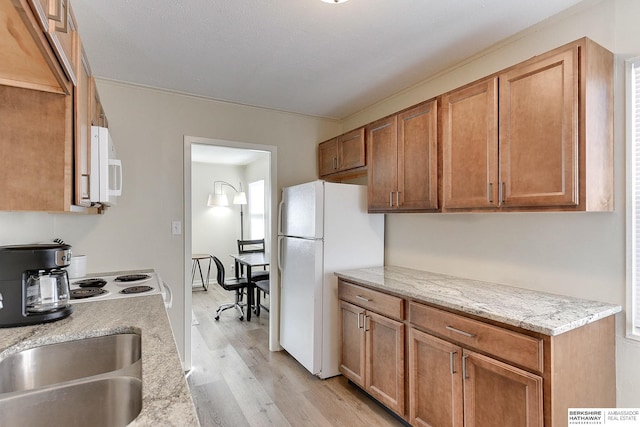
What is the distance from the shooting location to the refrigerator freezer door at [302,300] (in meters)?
2.73

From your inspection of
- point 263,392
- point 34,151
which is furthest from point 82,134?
point 263,392

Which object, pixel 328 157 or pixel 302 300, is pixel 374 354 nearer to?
pixel 302 300

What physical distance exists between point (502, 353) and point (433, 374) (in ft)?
1.61

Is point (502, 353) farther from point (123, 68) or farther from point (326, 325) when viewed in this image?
point (123, 68)

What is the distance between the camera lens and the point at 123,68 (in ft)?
7.95

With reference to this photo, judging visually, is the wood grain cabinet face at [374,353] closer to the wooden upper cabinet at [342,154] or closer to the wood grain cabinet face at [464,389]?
the wood grain cabinet face at [464,389]

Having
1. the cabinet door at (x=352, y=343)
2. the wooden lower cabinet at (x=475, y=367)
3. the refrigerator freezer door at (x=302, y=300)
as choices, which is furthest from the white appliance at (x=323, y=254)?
the wooden lower cabinet at (x=475, y=367)

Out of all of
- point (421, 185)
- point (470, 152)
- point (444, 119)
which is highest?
point (444, 119)

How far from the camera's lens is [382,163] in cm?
263

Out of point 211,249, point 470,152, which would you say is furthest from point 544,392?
point 211,249

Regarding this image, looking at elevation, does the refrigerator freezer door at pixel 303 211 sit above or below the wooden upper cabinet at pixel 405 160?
below

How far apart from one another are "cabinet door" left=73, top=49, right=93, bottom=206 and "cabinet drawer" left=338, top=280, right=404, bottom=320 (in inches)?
69.0

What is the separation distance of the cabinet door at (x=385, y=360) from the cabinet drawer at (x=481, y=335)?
23 cm

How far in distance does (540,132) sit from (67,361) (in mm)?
2283
